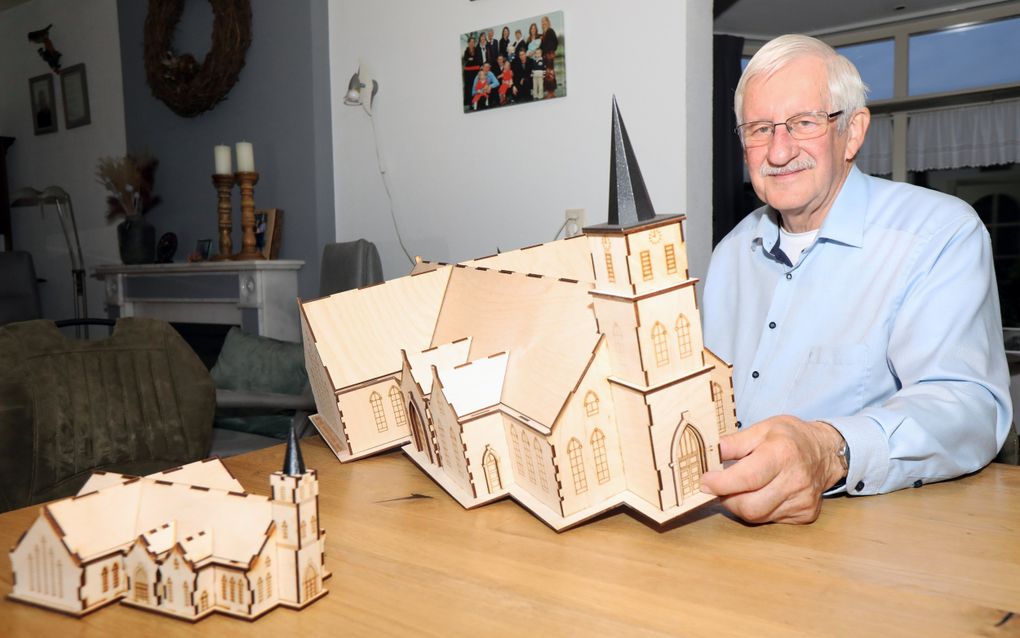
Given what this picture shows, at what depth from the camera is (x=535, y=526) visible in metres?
0.71

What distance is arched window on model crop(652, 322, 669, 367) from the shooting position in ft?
2.10

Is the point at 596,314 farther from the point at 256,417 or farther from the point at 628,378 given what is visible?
the point at 256,417

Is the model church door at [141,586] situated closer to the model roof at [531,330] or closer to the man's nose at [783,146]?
the model roof at [531,330]

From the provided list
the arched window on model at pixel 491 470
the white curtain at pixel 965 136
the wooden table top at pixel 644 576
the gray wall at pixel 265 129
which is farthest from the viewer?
the white curtain at pixel 965 136

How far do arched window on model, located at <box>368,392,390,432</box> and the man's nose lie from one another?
0.71m

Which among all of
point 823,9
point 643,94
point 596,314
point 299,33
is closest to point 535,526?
point 596,314

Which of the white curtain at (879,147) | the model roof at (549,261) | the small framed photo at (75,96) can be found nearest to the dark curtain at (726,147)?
the white curtain at (879,147)

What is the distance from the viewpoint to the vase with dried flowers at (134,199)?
14.1 ft

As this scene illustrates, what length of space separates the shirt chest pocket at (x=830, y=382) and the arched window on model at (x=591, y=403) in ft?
1.83

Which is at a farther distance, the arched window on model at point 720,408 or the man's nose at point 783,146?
the man's nose at point 783,146

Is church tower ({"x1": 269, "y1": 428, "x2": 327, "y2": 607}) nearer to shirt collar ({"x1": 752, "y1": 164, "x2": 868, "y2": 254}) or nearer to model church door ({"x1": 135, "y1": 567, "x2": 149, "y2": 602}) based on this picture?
model church door ({"x1": 135, "y1": 567, "x2": 149, "y2": 602})

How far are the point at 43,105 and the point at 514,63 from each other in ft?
14.0

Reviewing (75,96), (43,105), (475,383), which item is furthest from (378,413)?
(43,105)

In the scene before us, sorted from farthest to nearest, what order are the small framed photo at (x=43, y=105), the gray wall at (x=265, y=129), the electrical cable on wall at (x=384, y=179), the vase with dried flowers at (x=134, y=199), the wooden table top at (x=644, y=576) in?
the small framed photo at (x=43, y=105), the vase with dried flowers at (x=134, y=199), the gray wall at (x=265, y=129), the electrical cable on wall at (x=384, y=179), the wooden table top at (x=644, y=576)
